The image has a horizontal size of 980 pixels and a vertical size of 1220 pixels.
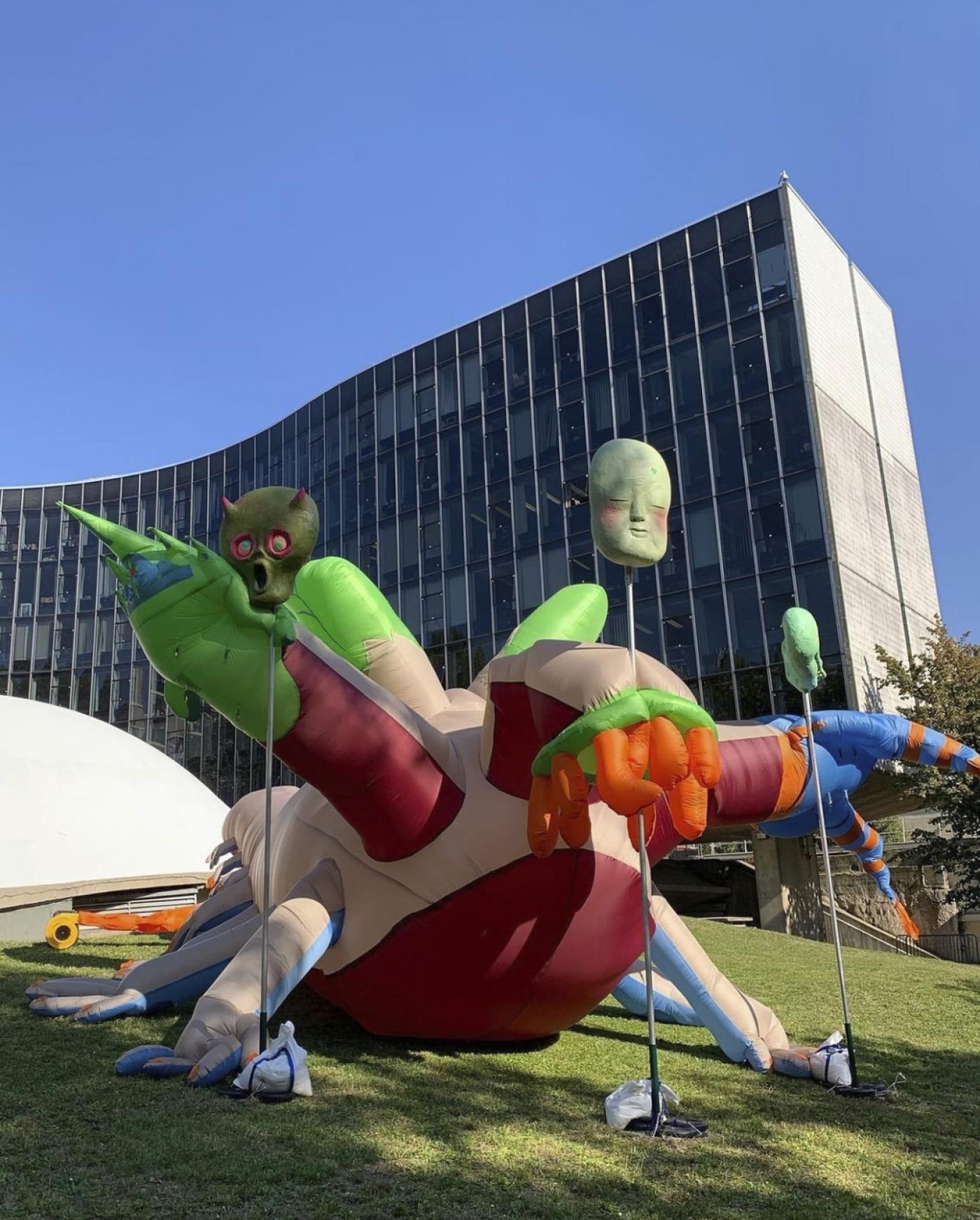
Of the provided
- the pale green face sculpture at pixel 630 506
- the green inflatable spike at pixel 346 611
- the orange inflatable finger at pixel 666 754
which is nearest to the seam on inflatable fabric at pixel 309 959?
the green inflatable spike at pixel 346 611

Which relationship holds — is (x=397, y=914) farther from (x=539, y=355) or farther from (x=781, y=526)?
(x=539, y=355)

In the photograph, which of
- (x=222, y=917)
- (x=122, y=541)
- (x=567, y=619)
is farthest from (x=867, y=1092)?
(x=222, y=917)

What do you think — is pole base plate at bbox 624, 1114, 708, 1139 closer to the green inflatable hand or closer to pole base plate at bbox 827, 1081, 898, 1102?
pole base plate at bbox 827, 1081, 898, 1102

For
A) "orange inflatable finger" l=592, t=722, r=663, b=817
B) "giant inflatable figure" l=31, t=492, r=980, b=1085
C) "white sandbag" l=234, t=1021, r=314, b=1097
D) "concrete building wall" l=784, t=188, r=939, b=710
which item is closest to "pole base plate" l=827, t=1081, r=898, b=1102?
"giant inflatable figure" l=31, t=492, r=980, b=1085

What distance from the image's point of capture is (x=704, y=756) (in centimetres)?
474

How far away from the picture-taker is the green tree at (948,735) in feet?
63.5

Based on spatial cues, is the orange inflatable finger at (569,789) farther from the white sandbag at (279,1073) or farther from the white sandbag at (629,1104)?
the white sandbag at (279,1073)

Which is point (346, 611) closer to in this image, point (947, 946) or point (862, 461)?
point (947, 946)

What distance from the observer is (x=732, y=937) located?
17.4 m

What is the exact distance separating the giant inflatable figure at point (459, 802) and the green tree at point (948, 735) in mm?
12701

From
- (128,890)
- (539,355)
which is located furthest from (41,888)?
(539,355)

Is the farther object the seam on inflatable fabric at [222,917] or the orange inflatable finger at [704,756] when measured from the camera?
the seam on inflatable fabric at [222,917]

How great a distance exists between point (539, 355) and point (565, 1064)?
91.6 ft

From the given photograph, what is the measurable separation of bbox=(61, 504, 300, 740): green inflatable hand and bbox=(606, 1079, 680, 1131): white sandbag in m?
2.64
